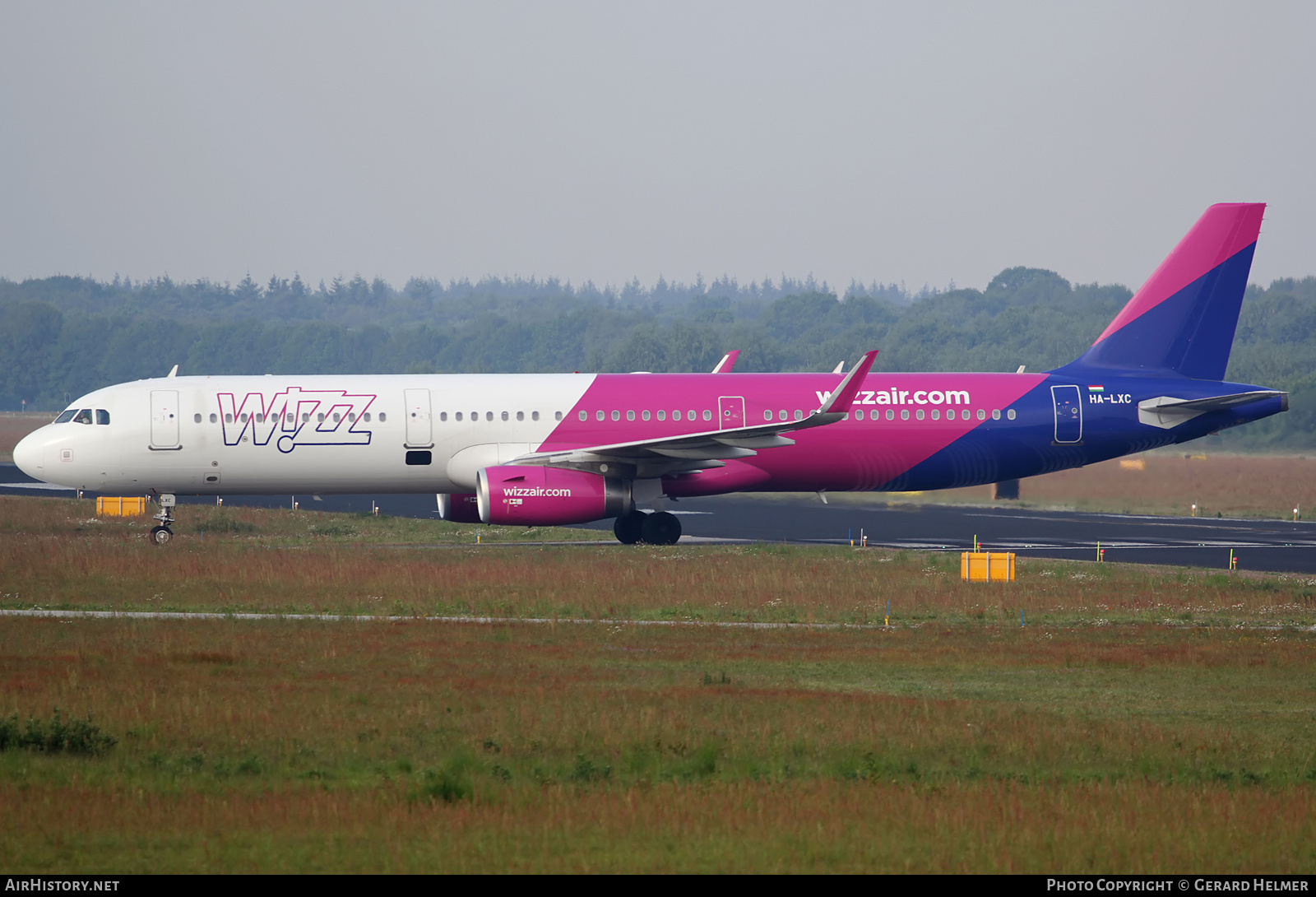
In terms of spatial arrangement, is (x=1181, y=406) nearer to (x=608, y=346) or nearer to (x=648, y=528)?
(x=648, y=528)

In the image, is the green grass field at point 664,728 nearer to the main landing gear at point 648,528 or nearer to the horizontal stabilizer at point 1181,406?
the main landing gear at point 648,528

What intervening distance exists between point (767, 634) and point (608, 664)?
3.60 m

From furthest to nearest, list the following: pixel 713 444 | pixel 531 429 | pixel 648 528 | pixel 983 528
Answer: pixel 983 528 < pixel 648 528 < pixel 531 429 < pixel 713 444

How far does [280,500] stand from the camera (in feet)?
186

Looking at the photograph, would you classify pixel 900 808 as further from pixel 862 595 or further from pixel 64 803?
pixel 862 595

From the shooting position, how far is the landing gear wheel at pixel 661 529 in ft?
113

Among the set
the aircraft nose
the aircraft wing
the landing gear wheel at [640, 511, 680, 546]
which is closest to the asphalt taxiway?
the landing gear wheel at [640, 511, 680, 546]

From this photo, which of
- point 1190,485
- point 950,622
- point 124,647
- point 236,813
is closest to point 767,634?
point 950,622

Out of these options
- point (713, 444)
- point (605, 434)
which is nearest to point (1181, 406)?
point (713, 444)

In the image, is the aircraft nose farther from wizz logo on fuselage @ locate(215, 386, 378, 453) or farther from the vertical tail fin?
the vertical tail fin

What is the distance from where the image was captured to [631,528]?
114 ft

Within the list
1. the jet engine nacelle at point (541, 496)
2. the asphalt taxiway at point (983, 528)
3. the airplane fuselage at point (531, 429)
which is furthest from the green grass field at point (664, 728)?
the asphalt taxiway at point (983, 528)

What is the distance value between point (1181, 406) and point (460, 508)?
17692mm

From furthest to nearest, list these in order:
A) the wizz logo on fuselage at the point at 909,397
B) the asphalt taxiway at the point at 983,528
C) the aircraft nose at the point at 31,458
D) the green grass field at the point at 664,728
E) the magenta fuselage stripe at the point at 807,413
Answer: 1. the wizz logo on fuselage at the point at 909,397
2. the asphalt taxiway at the point at 983,528
3. the magenta fuselage stripe at the point at 807,413
4. the aircraft nose at the point at 31,458
5. the green grass field at the point at 664,728
